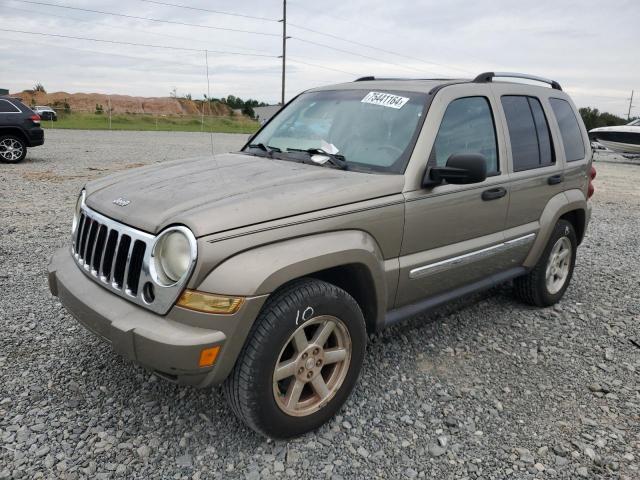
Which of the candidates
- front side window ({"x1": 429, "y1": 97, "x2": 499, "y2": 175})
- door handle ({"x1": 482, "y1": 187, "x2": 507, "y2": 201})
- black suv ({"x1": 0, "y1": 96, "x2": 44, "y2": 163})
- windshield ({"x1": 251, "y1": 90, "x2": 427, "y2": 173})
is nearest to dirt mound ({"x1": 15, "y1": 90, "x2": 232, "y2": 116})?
black suv ({"x1": 0, "y1": 96, "x2": 44, "y2": 163})

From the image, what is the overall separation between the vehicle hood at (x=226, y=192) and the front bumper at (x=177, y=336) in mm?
372

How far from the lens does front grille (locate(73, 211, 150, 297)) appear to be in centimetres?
239

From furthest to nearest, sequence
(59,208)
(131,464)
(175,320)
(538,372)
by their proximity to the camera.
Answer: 1. (59,208)
2. (538,372)
3. (131,464)
4. (175,320)

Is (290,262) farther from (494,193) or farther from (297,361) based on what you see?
(494,193)

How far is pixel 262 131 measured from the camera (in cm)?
406

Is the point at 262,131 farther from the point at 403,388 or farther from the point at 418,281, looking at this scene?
the point at 403,388

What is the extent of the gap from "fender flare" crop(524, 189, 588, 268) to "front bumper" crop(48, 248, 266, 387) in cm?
267

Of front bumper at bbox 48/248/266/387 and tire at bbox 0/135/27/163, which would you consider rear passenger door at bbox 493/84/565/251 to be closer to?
front bumper at bbox 48/248/266/387

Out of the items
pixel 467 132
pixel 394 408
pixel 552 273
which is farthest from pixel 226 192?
pixel 552 273

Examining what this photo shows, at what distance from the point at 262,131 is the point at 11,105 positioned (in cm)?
Result: 1134

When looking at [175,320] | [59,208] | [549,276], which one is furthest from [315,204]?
[59,208]

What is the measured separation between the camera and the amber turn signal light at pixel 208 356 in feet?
7.15

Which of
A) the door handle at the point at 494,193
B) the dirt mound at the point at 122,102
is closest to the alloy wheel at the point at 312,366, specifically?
the door handle at the point at 494,193

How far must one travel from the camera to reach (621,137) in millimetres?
19672
